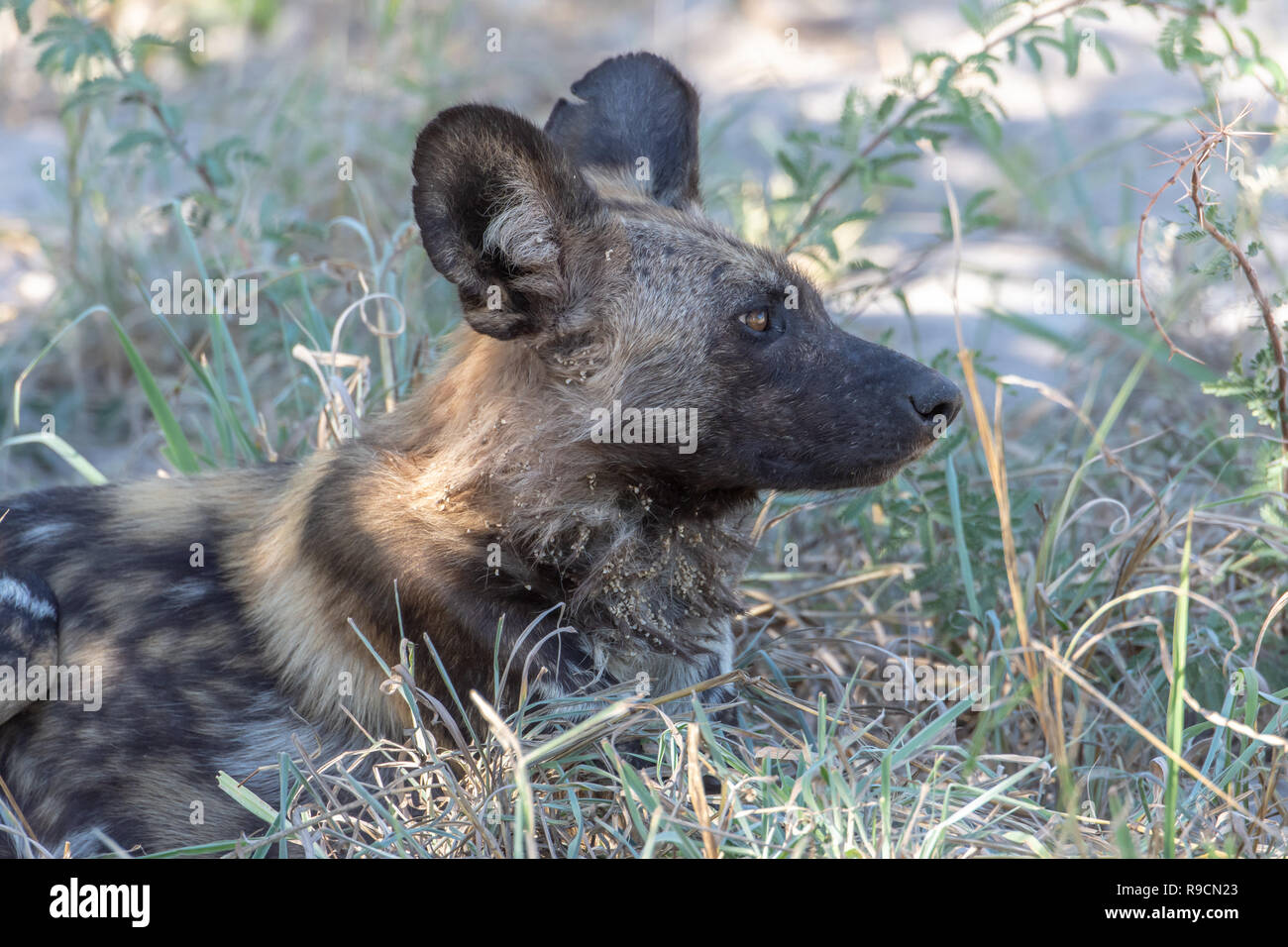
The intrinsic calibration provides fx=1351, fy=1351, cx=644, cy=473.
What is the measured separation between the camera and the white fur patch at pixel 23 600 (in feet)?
11.5

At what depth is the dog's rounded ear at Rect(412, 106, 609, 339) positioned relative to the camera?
312cm

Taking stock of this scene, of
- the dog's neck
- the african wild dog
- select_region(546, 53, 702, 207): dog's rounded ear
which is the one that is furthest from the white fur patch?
select_region(546, 53, 702, 207): dog's rounded ear

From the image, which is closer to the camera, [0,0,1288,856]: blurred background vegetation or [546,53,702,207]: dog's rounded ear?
[0,0,1288,856]: blurred background vegetation

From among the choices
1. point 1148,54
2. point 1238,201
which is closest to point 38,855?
→ point 1238,201

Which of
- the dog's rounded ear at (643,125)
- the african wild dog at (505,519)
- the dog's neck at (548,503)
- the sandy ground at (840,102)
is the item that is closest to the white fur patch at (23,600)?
the african wild dog at (505,519)

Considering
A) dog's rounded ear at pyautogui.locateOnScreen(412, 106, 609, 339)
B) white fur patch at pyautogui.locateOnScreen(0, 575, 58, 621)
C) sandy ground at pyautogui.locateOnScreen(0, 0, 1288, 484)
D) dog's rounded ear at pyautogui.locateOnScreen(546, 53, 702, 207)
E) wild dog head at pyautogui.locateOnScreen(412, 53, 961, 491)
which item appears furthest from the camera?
sandy ground at pyautogui.locateOnScreen(0, 0, 1288, 484)

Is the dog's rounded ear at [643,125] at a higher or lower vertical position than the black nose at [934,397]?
higher

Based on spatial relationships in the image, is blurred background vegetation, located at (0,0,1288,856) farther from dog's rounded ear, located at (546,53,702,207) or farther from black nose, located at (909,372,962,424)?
dog's rounded ear, located at (546,53,702,207)

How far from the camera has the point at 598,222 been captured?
11.1 ft

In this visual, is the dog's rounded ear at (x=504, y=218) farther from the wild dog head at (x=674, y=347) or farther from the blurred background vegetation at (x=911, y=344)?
the blurred background vegetation at (x=911, y=344)

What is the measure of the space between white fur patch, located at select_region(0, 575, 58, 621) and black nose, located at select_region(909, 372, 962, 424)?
2318 mm

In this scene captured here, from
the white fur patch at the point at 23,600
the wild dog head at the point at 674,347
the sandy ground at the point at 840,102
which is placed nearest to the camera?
the wild dog head at the point at 674,347

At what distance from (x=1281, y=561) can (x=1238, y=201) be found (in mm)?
1659

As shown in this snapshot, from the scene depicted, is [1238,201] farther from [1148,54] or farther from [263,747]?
[1148,54]
